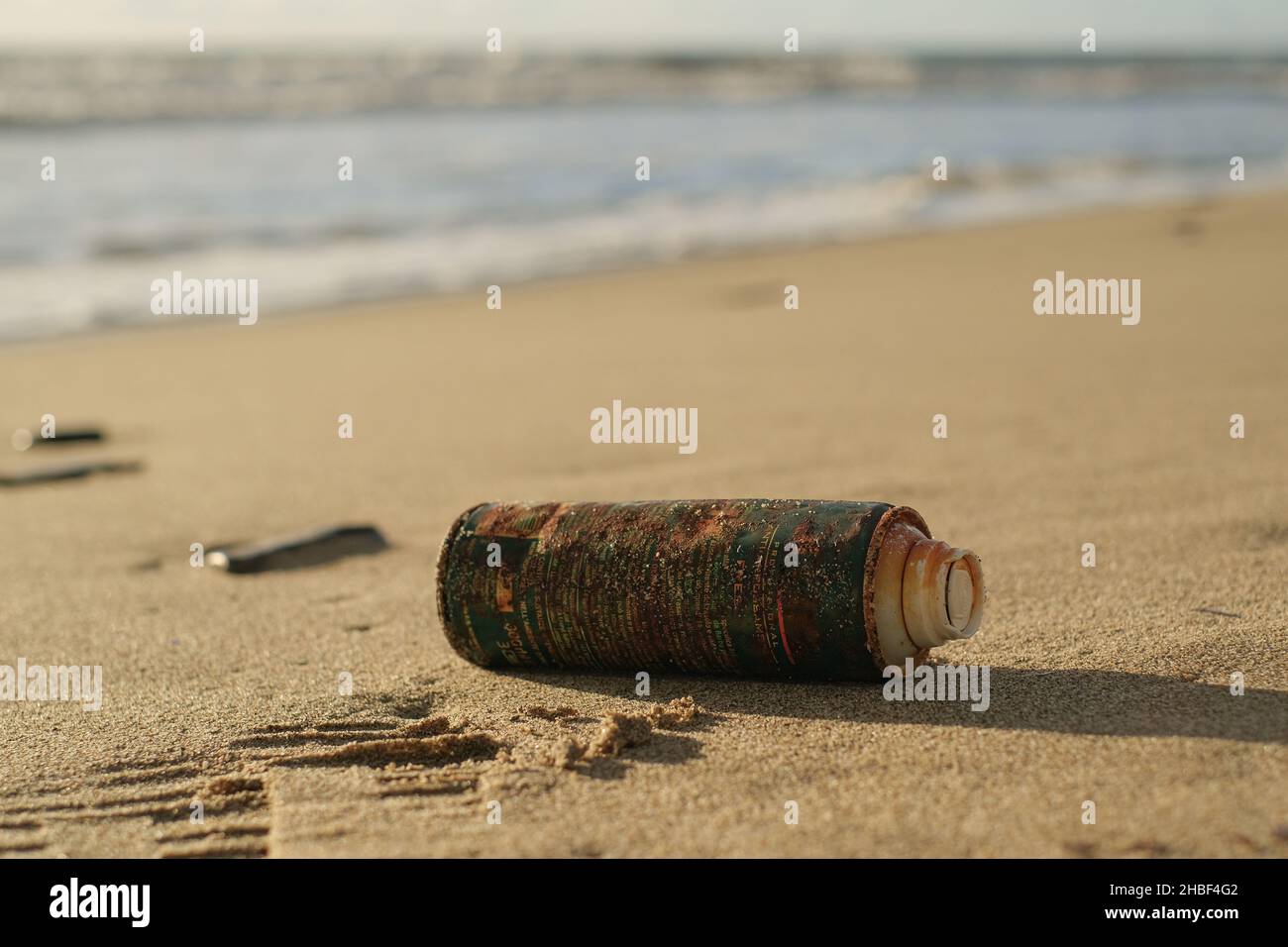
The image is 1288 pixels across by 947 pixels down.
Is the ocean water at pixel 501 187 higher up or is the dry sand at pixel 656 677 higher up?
the ocean water at pixel 501 187

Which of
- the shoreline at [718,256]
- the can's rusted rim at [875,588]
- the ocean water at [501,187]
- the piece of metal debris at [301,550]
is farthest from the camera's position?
the ocean water at [501,187]

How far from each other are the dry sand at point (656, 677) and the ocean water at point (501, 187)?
3636 millimetres

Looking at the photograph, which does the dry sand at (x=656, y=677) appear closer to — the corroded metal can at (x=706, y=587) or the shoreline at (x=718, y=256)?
the corroded metal can at (x=706, y=587)

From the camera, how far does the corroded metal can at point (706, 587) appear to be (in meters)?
2.94

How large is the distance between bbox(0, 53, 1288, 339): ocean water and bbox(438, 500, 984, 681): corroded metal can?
8079 mm

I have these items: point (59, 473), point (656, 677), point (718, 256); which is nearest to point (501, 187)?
point (718, 256)

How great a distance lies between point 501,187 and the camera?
18.7 m

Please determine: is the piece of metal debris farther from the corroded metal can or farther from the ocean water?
the ocean water

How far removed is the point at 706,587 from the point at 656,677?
0.35m

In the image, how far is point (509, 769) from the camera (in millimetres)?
2869

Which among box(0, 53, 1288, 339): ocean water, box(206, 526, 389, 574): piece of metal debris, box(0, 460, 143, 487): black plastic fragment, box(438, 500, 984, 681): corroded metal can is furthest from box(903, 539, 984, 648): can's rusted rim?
box(0, 53, 1288, 339): ocean water

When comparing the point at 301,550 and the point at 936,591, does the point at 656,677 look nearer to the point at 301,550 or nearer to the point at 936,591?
the point at 936,591

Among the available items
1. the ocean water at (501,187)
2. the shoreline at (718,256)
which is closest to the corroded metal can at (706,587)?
the shoreline at (718,256)
